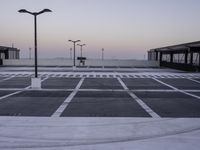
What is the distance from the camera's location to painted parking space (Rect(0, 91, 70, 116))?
13.8 meters

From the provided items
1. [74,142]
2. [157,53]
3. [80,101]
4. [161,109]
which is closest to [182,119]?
[161,109]

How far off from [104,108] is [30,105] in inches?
157

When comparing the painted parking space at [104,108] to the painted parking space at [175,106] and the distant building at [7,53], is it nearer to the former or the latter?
the painted parking space at [175,106]

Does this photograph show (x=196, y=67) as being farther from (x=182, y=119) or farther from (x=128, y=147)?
(x=128, y=147)

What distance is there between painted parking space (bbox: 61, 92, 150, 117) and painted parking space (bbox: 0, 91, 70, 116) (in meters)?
0.89

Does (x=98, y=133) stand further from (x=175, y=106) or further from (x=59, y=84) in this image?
(x=59, y=84)

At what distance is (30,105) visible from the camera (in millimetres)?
15789

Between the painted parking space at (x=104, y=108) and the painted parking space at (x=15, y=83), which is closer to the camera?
the painted parking space at (x=104, y=108)

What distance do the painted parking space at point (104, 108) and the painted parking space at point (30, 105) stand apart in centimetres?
89

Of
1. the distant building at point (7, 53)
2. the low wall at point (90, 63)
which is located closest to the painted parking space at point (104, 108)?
the low wall at point (90, 63)


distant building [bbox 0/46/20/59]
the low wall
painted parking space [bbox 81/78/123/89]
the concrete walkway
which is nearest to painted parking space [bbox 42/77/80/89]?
painted parking space [bbox 81/78/123/89]

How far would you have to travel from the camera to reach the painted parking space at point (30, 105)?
13.8m

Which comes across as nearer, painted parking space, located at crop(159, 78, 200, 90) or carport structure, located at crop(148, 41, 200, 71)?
Answer: painted parking space, located at crop(159, 78, 200, 90)

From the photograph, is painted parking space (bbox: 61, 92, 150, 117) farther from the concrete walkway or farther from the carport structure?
the carport structure
